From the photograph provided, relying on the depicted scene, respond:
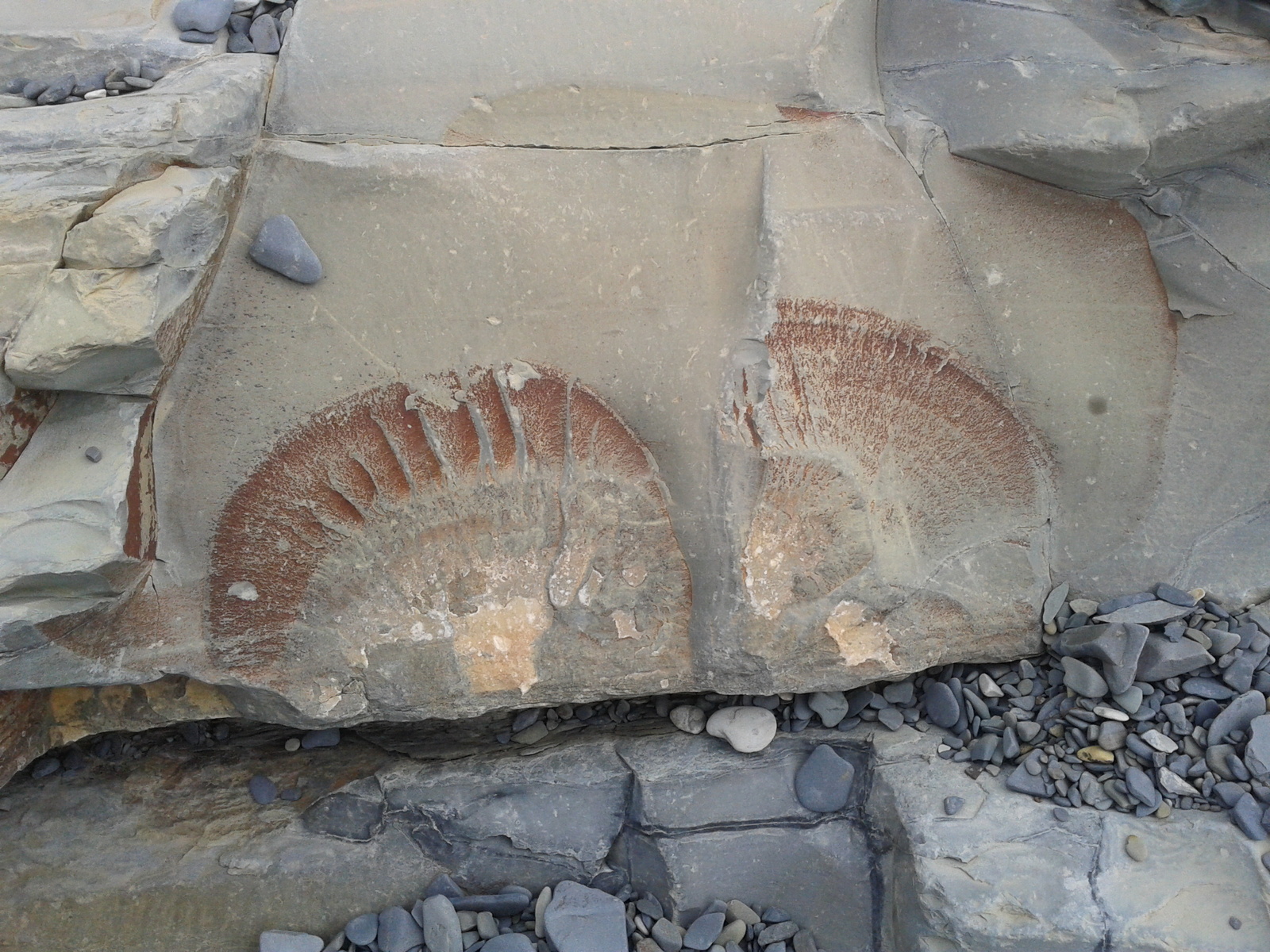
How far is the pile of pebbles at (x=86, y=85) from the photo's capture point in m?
1.94

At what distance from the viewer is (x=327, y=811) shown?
223 centimetres

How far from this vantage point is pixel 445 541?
192 cm

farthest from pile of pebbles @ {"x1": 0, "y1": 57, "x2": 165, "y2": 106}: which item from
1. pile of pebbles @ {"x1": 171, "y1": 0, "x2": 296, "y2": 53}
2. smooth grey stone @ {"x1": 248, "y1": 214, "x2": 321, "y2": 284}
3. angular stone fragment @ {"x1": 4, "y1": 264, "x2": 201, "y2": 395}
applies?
angular stone fragment @ {"x1": 4, "y1": 264, "x2": 201, "y2": 395}

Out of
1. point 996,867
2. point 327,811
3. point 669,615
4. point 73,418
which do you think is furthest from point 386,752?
point 996,867

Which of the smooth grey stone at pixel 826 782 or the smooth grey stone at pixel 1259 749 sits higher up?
the smooth grey stone at pixel 1259 749

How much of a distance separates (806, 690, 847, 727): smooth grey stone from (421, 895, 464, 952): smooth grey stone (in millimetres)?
806

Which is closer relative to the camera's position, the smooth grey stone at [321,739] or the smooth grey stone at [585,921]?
the smooth grey stone at [585,921]

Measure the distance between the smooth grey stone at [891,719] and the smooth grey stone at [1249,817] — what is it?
58cm

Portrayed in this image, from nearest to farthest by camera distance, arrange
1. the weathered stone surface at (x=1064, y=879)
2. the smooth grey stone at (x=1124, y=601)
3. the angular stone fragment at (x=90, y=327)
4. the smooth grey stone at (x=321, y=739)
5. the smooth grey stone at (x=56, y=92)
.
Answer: the angular stone fragment at (x=90, y=327)
the weathered stone surface at (x=1064, y=879)
the smooth grey stone at (x=56, y=92)
the smooth grey stone at (x=1124, y=601)
the smooth grey stone at (x=321, y=739)

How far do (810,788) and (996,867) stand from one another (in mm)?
366

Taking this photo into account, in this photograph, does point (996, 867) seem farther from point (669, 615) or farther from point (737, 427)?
point (737, 427)

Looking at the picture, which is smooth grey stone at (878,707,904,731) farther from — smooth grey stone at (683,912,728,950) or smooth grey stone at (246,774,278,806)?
smooth grey stone at (246,774,278,806)

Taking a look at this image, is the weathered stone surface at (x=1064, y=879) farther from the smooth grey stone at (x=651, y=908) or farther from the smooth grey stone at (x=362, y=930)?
→ the smooth grey stone at (x=362, y=930)

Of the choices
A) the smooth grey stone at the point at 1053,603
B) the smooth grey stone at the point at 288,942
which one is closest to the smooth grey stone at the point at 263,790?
the smooth grey stone at the point at 288,942
